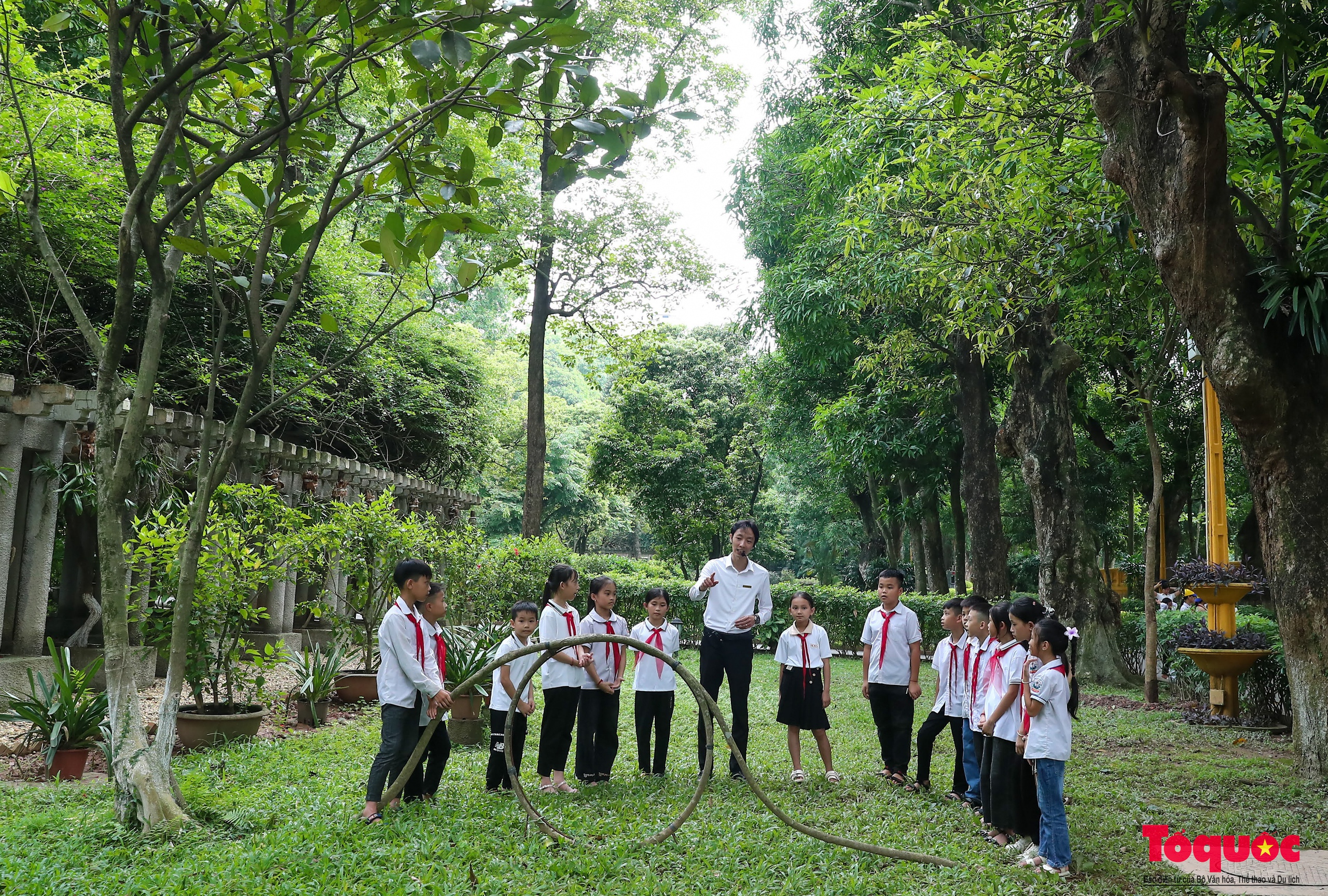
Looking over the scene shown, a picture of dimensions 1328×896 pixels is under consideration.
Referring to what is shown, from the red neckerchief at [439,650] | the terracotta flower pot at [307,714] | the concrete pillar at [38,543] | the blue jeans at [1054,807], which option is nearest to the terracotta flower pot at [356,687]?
the terracotta flower pot at [307,714]

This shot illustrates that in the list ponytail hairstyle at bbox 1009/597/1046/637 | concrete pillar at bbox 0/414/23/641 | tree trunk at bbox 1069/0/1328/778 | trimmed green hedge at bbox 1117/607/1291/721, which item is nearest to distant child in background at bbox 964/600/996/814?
ponytail hairstyle at bbox 1009/597/1046/637

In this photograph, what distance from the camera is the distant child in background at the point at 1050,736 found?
4219 mm

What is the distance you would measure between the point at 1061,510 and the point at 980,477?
201 cm

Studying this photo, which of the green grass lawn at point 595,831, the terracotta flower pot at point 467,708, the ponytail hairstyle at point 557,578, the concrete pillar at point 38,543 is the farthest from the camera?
the concrete pillar at point 38,543

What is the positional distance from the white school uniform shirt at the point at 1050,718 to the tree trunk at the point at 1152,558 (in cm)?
533

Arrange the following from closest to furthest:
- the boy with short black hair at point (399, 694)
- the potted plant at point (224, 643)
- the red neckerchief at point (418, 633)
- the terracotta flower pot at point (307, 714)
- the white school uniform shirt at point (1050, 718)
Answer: the white school uniform shirt at point (1050, 718) → the boy with short black hair at point (399, 694) → the red neckerchief at point (418, 633) → the potted plant at point (224, 643) → the terracotta flower pot at point (307, 714)

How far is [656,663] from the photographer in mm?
6344

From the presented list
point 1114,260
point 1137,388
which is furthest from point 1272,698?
point 1114,260

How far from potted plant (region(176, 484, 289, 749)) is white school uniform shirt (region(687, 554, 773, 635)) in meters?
3.26

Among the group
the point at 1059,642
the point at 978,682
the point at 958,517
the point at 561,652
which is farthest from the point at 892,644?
the point at 958,517

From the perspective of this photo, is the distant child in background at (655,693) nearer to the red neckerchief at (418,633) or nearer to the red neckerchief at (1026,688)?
the red neckerchief at (418,633)

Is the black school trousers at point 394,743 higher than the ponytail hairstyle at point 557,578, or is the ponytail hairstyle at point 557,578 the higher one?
the ponytail hairstyle at point 557,578

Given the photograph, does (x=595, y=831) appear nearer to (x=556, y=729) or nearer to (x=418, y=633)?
(x=556, y=729)

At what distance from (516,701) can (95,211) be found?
23.2 feet
